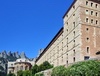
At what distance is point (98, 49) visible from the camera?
42500mm

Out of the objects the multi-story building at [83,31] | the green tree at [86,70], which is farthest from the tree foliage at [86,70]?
the multi-story building at [83,31]

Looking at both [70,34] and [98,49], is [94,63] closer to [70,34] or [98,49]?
[98,49]

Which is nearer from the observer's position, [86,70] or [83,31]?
[86,70]

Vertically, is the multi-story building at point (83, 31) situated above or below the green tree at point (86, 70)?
above

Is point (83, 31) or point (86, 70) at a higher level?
point (83, 31)

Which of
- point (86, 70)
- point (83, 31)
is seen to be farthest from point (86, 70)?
point (83, 31)

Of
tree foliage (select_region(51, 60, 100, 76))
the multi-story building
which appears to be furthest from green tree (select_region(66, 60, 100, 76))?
the multi-story building

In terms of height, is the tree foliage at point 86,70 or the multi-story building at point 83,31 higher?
the multi-story building at point 83,31

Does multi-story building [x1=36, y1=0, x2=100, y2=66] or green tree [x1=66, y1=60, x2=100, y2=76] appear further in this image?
multi-story building [x1=36, y1=0, x2=100, y2=66]

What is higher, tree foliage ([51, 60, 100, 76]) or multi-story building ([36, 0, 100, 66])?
multi-story building ([36, 0, 100, 66])

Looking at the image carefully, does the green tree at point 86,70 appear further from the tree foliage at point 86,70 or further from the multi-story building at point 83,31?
the multi-story building at point 83,31

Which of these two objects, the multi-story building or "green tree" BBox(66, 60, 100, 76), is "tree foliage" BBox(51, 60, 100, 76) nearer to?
"green tree" BBox(66, 60, 100, 76)

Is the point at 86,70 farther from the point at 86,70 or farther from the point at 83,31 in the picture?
the point at 83,31

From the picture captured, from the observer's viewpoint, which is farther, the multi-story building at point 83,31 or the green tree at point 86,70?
the multi-story building at point 83,31
